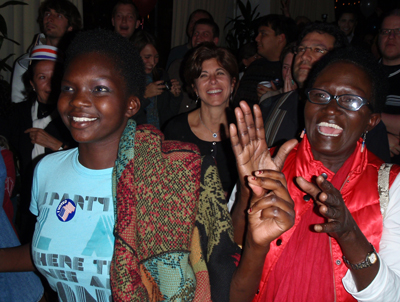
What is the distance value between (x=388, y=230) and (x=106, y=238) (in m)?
1.05

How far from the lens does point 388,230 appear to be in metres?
1.16

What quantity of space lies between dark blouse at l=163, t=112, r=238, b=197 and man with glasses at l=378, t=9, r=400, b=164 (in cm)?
122

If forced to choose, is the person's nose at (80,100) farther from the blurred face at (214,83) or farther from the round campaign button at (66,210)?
the blurred face at (214,83)

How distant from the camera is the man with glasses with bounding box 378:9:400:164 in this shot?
93.7 inches

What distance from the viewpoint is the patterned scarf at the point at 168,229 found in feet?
3.53

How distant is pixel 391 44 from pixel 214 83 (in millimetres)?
1565

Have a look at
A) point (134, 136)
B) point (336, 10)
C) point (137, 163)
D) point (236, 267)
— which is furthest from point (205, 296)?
point (336, 10)

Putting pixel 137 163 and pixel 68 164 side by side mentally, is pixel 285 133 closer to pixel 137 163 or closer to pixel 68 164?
pixel 137 163

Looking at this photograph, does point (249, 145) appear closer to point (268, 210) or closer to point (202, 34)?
point (268, 210)

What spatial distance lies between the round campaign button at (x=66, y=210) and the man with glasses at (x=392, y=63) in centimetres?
228

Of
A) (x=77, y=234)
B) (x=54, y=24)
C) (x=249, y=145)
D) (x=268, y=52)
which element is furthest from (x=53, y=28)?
(x=249, y=145)

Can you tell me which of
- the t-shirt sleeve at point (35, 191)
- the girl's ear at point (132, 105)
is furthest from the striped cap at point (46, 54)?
Answer: the girl's ear at point (132, 105)

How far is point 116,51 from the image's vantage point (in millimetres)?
1264

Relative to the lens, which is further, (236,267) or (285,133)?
(285,133)
